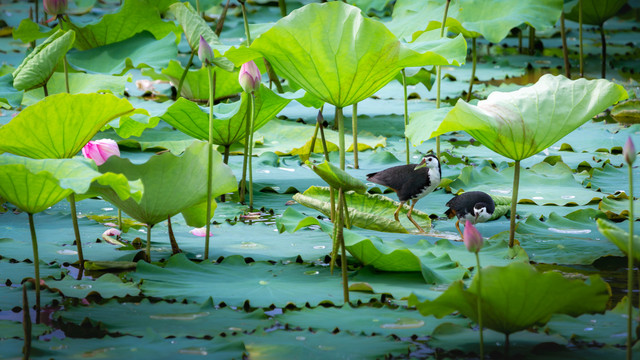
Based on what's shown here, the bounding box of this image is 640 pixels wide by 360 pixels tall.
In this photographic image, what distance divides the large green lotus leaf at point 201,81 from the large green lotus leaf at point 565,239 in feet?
6.05

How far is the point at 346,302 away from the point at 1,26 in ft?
23.3

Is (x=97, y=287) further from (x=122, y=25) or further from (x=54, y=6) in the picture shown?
(x=122, y=25)

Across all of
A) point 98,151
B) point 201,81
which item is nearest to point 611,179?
point 98,151

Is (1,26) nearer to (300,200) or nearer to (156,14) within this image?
(156,14)

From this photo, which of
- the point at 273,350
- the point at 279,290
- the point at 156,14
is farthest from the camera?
the point at 156,14

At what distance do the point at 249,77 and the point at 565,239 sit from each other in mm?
1137

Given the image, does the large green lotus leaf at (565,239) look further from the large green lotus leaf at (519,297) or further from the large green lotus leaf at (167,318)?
the large green lotus leaf at (167,318)

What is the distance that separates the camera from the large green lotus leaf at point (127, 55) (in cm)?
382

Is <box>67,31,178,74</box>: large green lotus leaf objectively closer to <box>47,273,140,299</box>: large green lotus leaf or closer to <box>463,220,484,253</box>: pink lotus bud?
<box>47,273,140,299</box>: large green lotus leaf

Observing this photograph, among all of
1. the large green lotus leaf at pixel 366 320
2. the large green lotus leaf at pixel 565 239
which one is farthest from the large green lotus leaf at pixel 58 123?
the large green lotus leaf at pixel 565 239

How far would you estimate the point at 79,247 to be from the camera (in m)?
1.90

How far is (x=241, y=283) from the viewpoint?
5.88ft

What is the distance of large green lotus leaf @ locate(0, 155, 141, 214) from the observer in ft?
4.59

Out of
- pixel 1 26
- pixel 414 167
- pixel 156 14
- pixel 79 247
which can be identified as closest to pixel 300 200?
pixel 414 167
